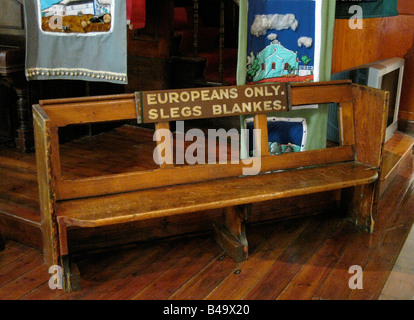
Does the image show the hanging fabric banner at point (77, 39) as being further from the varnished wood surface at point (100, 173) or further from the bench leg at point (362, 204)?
the bench leg at point (362, 204)

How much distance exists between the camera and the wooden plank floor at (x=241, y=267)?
8.91 ft

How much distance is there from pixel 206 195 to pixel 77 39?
4.68ft

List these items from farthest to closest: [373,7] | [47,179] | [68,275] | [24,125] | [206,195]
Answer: [24,125] < [373,7] < [206,195] < [68,275] < [47,179]

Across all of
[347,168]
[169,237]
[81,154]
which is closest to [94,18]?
[81,154]

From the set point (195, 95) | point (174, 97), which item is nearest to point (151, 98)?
point (174, 97)

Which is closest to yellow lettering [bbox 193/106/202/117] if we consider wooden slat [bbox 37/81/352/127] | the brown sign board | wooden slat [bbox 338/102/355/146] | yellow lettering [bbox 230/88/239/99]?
the brown sign board

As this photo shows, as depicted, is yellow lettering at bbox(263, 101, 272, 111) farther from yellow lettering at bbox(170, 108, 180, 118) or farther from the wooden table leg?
the wooden table leg

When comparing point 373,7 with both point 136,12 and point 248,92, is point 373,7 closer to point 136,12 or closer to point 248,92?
point 248,92

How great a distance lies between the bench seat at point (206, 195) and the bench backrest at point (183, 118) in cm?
6

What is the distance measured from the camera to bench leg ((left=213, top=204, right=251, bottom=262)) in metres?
3.04

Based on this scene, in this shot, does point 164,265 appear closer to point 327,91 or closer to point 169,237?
point 169,237

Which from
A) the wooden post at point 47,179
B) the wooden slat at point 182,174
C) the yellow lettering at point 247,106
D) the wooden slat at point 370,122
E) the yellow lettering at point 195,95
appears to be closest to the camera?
the wooden post at point 47,179

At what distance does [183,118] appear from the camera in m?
2.95

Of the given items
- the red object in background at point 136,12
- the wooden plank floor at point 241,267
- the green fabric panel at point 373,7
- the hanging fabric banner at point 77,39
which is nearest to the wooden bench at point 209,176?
the wooden plank floor at point 241,267
